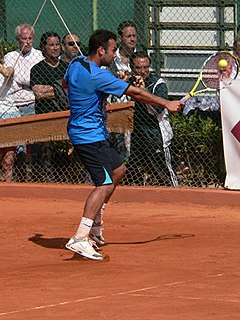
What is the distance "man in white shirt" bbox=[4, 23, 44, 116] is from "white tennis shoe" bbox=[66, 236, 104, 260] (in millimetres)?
4602

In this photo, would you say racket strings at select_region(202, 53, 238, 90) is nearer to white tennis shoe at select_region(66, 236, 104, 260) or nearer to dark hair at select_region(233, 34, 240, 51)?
dark hair at select_region(233, 34, 240, 51)

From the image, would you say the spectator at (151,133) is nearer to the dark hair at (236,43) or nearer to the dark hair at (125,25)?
the dark hair at (125,25)

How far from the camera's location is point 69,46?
43.7ft

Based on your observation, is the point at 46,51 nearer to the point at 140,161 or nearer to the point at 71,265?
the point at 140,161

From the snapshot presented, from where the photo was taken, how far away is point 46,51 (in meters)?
13.3

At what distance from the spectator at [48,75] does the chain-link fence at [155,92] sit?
→ 12 millimetres

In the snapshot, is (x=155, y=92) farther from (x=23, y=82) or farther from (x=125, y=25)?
(x=23, y=82)

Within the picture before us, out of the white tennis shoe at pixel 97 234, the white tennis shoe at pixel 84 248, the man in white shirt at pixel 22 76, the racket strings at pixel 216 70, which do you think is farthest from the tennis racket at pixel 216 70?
the man in white shirt at pixel 22 76

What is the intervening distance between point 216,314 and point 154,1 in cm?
738

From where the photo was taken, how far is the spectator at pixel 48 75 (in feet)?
43.1

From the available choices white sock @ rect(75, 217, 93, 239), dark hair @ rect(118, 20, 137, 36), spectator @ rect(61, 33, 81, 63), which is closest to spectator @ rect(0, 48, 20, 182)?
spectator @ rect(61, 33, 81, 63)

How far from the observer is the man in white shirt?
1334cm

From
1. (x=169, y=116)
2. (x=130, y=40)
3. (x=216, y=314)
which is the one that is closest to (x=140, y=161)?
(x=169, y=116)

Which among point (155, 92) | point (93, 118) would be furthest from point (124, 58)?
point (93, 118)
